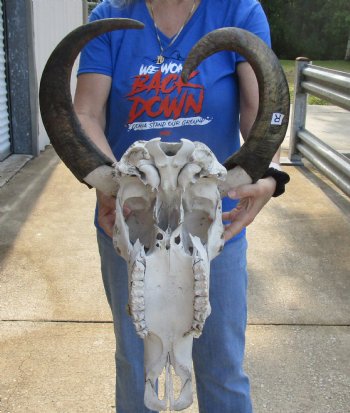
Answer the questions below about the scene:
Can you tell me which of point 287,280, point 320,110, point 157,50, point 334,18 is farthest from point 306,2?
point 157,50

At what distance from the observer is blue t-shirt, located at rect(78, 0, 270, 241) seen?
7.48 ft

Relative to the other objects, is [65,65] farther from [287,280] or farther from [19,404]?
[287,280]

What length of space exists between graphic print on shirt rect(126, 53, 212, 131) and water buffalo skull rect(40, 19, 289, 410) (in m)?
0.33

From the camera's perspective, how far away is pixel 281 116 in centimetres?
197

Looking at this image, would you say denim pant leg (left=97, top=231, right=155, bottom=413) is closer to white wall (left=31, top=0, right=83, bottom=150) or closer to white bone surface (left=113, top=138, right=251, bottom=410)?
white bone surface (left=113, top=138, right=251, bottom=410)

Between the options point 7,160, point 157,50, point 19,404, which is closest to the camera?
point 157,50

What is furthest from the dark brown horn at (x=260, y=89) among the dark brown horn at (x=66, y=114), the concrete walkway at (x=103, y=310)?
the concrete walkway at (x=103, y=310)

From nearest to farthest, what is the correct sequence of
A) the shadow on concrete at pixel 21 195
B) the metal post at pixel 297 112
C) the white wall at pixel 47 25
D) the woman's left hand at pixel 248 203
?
the woman's left hand at pixel 248 203
the shadow on concrete at pixel 21 195
the metal post at pixel 297 112
the white wall at pixel 47 25

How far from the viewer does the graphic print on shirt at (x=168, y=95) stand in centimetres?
228

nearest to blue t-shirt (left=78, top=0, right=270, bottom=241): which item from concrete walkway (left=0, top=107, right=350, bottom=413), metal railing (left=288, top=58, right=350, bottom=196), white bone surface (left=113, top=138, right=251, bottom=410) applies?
white bone surface (left=113, top=138, right=251, bottom=410)

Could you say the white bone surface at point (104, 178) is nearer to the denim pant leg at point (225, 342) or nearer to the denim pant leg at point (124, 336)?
the denim pant leg at point (124, 336)

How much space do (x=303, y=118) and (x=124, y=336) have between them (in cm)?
718

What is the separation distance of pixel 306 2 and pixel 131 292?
36.9 metres

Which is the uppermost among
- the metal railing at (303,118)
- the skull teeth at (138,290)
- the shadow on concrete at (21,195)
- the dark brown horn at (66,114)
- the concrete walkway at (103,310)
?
the dark brown horn at (66,114)
